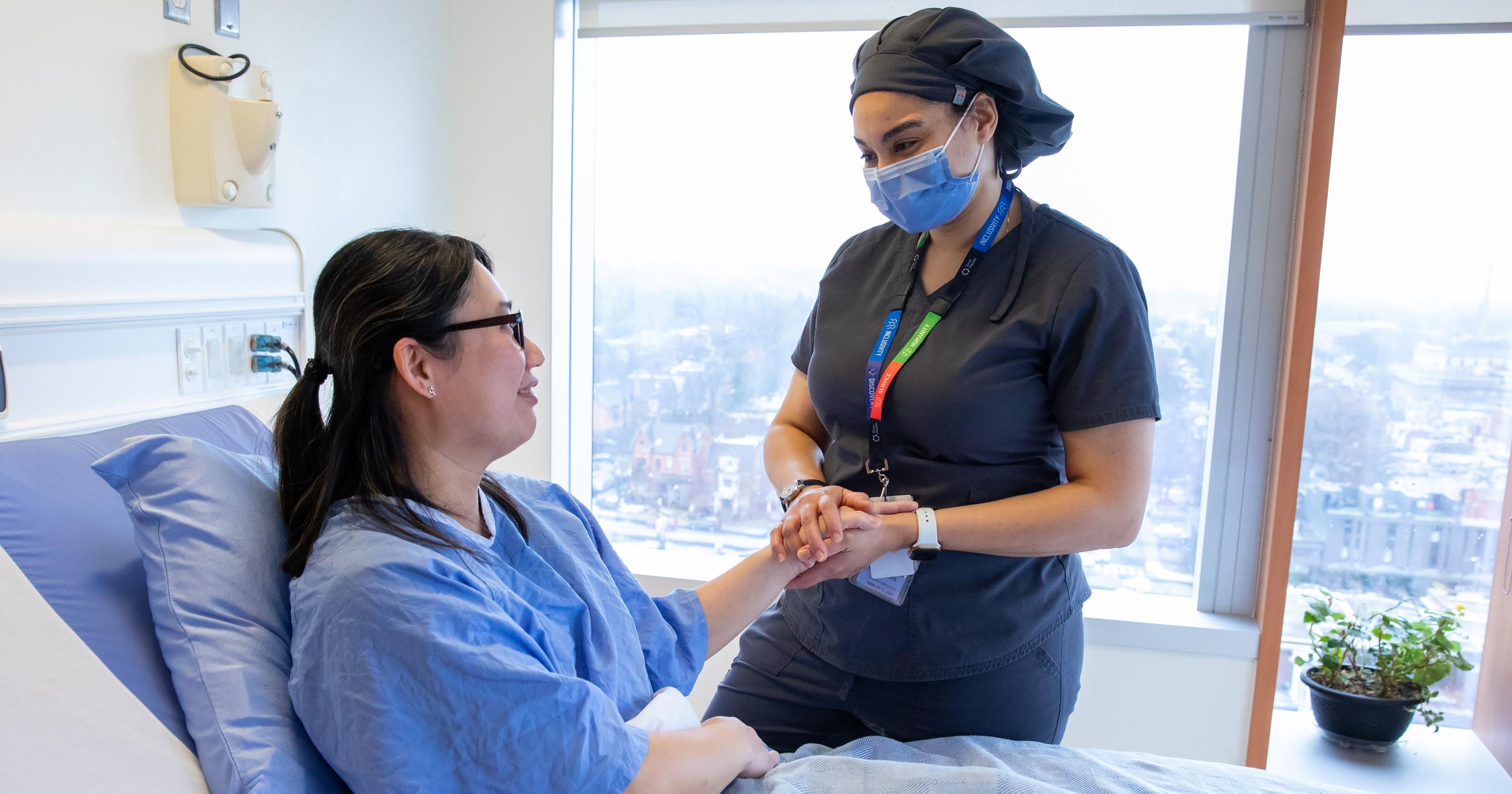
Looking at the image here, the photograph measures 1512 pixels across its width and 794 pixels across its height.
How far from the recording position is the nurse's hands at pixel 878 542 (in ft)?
4.80

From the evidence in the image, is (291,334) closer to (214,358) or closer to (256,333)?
(256,333)

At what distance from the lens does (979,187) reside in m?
1.52

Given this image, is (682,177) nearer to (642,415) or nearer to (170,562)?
(642,415)

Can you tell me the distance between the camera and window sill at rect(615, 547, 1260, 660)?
238cm

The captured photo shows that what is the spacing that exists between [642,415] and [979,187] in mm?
1548

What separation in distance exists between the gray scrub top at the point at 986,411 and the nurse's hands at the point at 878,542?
0.25 ft

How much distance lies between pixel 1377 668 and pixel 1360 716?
0.40 ft

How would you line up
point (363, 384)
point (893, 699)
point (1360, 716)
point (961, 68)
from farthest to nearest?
point (1360, 716) → point (893, 699) → point (961, 68) → point (363, 384)

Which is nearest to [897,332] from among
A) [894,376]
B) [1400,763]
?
[894,376]

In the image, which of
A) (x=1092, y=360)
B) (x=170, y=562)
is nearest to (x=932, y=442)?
(x=1092, y=360)

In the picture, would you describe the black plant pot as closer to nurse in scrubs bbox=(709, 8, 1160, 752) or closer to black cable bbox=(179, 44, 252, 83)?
nurse in scrubs bbox=(709, 8, 1160, 752)

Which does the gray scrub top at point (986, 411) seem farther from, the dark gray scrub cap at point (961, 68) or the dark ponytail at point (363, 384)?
the dark ponytail at point (363, 384)

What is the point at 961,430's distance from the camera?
57.9 inches

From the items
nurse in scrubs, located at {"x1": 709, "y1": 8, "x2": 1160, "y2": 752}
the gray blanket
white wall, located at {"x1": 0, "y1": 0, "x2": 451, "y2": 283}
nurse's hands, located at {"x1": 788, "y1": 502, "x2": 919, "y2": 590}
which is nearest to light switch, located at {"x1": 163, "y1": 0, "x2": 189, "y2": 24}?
white wall, located at {"x1": 0, "y1": 0, "x2": 451, "y2": 283}
